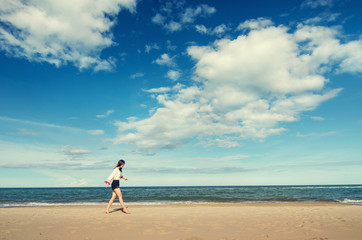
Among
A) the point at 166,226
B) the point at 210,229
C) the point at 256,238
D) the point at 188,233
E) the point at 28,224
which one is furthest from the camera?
the point at 28,224

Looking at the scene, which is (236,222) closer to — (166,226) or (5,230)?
(166,226)

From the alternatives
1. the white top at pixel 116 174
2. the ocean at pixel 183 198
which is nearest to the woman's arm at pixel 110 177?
the white top at pixel 116 174

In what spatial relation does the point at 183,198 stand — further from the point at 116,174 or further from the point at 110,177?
the point at 110,177

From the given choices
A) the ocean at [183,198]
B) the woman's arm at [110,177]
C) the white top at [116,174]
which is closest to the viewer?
the woman's arm at [110,177]

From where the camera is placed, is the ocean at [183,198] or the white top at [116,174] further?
the ocean at [183,198]

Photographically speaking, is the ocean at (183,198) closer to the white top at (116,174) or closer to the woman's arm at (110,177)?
the white top at (116,174)

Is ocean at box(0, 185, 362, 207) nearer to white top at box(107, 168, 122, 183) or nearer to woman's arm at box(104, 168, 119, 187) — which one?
white top at box(107, 168, 122, 183)

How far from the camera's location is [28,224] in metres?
7.99

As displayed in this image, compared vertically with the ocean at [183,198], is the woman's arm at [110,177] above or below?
above

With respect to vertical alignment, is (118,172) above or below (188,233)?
above

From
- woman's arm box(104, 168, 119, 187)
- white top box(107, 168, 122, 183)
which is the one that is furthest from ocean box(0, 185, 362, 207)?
woman's arm box(104, 168, 119, 187)

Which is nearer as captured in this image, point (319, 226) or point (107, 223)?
point (319, 226)

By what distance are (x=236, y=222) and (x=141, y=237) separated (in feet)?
12.0

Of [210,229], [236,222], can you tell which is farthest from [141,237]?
[236,222]
